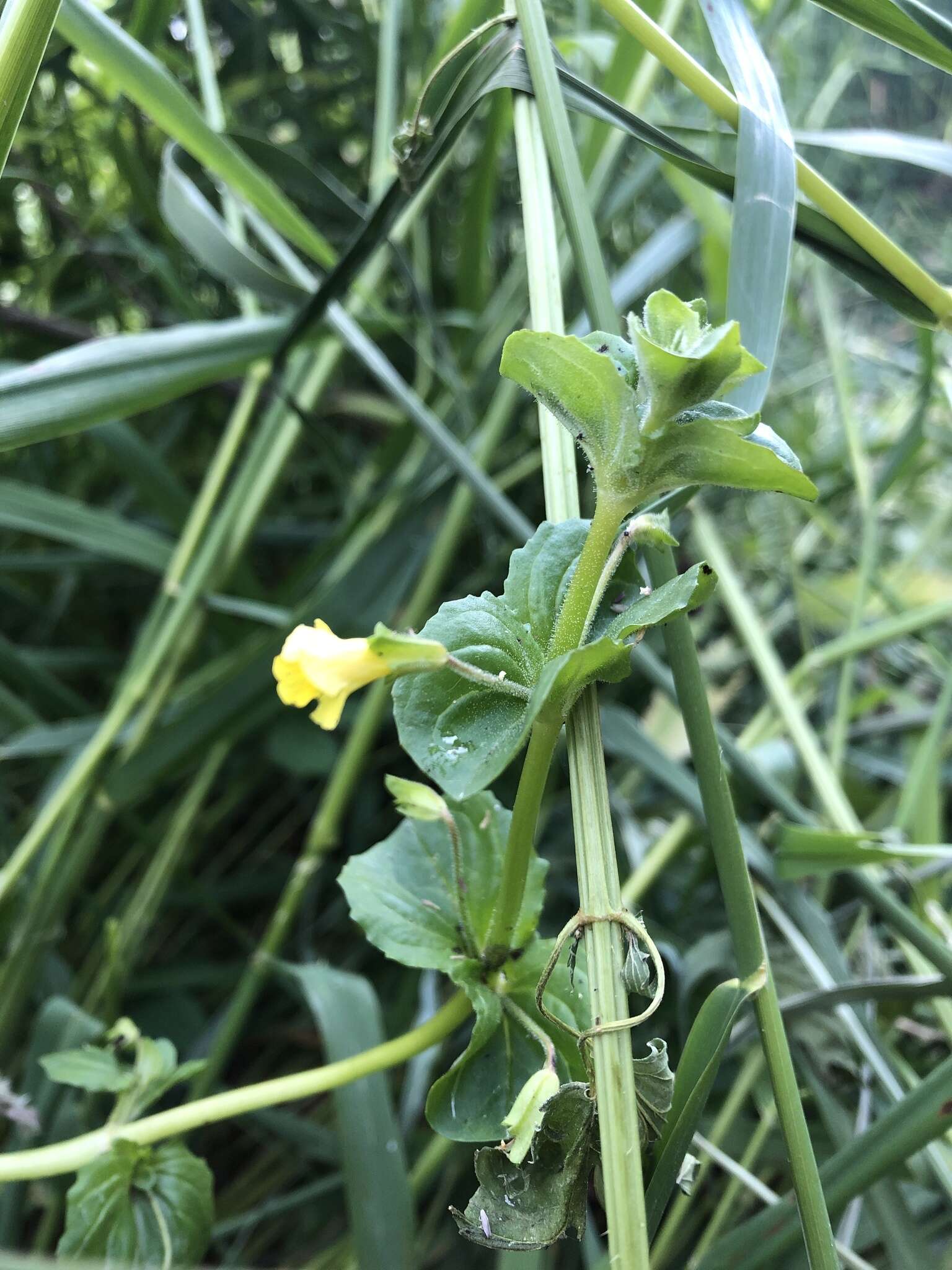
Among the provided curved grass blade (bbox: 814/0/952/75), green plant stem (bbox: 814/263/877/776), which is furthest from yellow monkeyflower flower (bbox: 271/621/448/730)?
green plant stem (bbox: 814/263/877/776)

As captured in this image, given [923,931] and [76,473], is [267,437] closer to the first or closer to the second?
[76,473]

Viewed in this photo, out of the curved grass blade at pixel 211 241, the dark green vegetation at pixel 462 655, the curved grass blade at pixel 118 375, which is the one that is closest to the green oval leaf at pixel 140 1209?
the dark green vegetation at pixel 462 655

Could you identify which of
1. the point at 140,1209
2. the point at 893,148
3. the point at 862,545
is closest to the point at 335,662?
the point at 140,1209

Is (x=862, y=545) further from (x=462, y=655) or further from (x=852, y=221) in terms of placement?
(x=462, y=655)

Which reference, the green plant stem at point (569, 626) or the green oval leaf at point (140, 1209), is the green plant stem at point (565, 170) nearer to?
the green plant stem at point (569, 626)

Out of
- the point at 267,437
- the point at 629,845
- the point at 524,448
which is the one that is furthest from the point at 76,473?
the point at 629,845

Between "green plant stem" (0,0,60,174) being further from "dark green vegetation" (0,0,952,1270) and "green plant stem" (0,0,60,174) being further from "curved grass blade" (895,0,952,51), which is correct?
"curved grass blade" (895,0,952,51)
